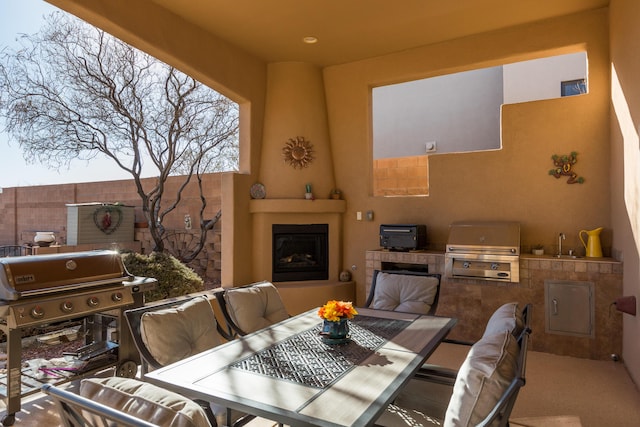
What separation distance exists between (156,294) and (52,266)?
234cm

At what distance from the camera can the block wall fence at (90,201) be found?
24.0ft

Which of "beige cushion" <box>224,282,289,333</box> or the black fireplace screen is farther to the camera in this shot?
the black fireplace screen

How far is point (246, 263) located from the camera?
5332mm

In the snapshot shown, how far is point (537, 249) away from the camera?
447 cm

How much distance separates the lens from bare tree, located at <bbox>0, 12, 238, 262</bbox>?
5945 mm

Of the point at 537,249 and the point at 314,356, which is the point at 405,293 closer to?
the point at 314,356

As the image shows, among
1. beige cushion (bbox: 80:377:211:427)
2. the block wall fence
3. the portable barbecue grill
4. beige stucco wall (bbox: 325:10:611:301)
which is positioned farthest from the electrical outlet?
beige cushion (bbox: 80:377:211:427)

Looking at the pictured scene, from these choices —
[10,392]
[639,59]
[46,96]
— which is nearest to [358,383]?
[10,392]

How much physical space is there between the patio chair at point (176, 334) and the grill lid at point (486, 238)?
2878 mm

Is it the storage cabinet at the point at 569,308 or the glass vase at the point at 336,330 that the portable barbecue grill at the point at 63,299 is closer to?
the glass vase at the point at 336,330

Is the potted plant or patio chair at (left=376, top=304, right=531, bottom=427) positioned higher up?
the potted plant

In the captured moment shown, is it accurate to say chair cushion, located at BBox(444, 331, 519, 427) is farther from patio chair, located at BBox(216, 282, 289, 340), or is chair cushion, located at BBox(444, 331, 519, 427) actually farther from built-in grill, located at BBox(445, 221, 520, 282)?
built-in grill, located at BBox(445, 221, 520, 282)

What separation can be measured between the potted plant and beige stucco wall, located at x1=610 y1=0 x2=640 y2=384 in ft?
2.16

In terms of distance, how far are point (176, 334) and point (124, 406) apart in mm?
1149
